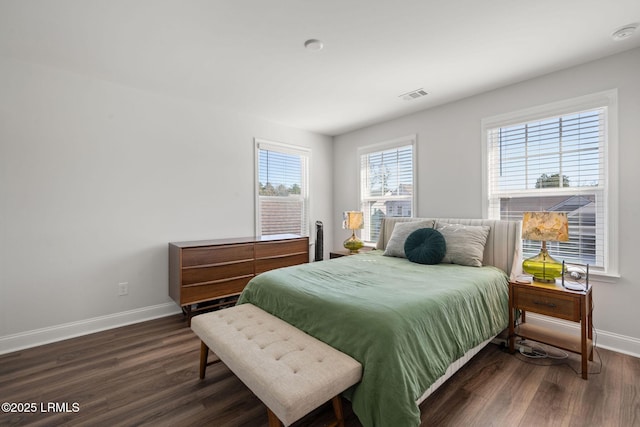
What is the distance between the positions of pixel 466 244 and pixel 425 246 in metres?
0.37

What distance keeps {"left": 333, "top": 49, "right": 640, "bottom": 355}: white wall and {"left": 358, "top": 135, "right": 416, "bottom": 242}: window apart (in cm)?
14

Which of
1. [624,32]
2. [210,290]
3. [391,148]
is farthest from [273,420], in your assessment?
[391,148]

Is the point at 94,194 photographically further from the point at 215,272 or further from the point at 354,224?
the point at 354,224

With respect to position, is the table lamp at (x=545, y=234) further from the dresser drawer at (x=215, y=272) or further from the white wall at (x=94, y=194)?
the white wall at (x=94, y=194)

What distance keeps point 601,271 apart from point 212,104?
4.35m

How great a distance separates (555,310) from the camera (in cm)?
211

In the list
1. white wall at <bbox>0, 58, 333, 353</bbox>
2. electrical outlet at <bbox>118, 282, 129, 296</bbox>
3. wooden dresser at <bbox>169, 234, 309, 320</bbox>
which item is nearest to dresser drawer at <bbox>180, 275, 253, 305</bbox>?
wooden dresser at <bbox>169, 234, 309, 320</bbox>

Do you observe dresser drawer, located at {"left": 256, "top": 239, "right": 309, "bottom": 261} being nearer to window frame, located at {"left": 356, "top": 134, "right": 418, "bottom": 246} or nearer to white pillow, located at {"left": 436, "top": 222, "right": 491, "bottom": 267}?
window frame, located at {"left": 356, "top": 134, "right": 418, "bottom": 246}

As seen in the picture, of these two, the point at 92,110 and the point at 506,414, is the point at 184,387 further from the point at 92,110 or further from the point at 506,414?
the point at 92,110

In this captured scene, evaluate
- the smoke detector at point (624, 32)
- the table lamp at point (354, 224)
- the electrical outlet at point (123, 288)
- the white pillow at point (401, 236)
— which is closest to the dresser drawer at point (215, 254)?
the electrical outlet at point (123, 288)

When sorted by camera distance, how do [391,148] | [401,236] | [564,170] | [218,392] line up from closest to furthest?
[218,392], [564,170], [401,236], [391,148]

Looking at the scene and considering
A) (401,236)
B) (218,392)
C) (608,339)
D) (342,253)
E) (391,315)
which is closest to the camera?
(391,315)

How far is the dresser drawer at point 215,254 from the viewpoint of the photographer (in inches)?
115

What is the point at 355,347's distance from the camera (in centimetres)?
147
